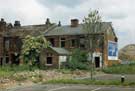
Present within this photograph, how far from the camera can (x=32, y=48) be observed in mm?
60594

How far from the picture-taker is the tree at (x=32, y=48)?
199 ft

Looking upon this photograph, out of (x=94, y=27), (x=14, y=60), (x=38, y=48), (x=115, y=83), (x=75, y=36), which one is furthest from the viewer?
(x=14, y=60)

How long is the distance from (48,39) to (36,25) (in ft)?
22.0

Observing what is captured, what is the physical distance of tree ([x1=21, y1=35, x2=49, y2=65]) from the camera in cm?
6066

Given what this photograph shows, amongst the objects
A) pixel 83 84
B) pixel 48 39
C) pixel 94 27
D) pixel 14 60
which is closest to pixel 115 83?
pixel 83 84

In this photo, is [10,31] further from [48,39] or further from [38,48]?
[38,48]

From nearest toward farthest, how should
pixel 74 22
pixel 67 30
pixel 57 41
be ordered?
pixel 57 41, pixel 67 30, pixel 74 22

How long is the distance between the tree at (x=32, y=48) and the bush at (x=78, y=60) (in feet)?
16.1

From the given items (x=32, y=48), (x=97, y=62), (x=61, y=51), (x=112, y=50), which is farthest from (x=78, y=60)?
(x=112, y=50)

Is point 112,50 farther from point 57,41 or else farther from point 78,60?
point 78,60

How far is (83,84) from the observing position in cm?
3531

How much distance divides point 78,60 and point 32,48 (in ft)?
24.8

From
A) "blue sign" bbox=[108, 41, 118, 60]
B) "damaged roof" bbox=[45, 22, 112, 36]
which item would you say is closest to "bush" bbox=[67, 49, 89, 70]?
"damaged roof" bbox=[45, 22, 112, 36]

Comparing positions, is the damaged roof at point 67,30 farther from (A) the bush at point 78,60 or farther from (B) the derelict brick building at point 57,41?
(A) the bush at point 78,60
